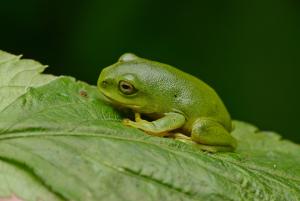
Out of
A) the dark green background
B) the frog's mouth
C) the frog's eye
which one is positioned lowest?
the dark green background

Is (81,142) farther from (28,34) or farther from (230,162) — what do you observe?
(28,34)

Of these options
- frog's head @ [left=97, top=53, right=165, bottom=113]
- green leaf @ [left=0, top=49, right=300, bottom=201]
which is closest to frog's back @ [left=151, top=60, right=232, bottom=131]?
frog's head @ [left=97, top=53, right=165, bottom=113]

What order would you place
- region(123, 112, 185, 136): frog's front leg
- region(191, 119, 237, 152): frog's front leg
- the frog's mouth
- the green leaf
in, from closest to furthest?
1. the green leaf
2. region(123, 112, 185, 136): frog's front leg
3. region(191, 119, 237, 152): frog's front leg
4. the frog's mouth

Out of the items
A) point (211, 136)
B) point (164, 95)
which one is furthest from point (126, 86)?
point (211, 136)

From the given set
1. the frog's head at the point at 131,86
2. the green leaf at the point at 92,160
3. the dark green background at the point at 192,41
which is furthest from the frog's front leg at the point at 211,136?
the dark green background at the point at 192,41

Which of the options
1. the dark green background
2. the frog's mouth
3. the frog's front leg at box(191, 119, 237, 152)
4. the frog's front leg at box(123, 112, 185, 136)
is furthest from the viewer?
the dark green background

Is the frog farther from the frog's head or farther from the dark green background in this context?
the dark green background

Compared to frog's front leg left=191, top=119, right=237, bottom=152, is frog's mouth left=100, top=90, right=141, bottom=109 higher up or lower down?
higher up
